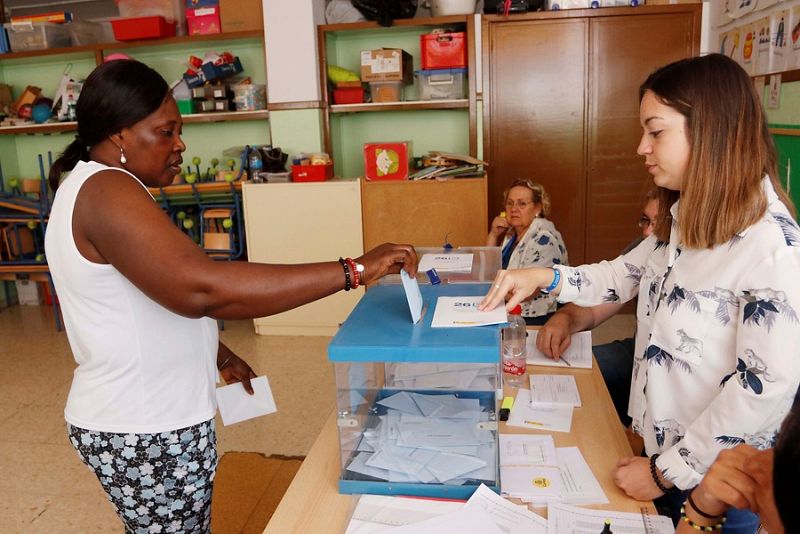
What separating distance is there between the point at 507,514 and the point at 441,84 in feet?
11.9

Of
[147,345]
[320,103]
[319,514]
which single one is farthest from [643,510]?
[320,103]

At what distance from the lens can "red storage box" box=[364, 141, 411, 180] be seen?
13.5 ft

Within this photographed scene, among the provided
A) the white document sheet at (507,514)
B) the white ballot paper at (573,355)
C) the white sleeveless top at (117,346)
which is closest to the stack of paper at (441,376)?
the white document sheet at (507,514)

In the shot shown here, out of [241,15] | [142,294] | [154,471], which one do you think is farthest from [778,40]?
[241,15]

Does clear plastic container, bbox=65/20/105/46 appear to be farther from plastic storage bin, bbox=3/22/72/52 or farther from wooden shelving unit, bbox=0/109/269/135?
wooden shelving unit, bbox=0/109/269/135

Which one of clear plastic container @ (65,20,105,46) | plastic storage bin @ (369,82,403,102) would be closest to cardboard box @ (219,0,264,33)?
plastic storage bin @ (369,82,403,102)

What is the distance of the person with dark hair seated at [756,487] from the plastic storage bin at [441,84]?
3786 mm

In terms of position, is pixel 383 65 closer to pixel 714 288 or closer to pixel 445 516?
pixel 714 288

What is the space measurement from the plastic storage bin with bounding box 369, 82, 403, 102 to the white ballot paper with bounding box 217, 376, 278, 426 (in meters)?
3.13

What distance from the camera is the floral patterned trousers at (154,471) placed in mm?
1294

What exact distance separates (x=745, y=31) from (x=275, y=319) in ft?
10.6

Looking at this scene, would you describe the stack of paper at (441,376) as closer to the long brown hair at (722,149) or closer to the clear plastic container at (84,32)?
the long brown hair at (722,149)

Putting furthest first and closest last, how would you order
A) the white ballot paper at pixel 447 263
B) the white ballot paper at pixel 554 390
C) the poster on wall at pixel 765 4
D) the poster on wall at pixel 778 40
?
the poster on wall at pixel 765 4 → the poster on wall at pixel 778 40 → the white ballot paper at pixel 447 263 → the white ballot paper at pixel 554 390

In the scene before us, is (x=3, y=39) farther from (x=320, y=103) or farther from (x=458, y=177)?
(x=458, y=177)
